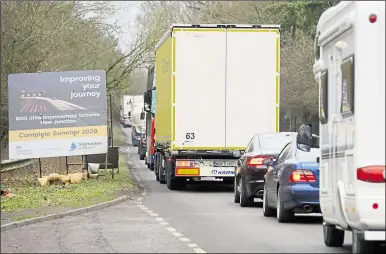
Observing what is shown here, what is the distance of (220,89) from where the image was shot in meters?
29.1

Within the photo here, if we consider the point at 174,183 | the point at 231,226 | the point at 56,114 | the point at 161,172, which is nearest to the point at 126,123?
the point at 161,172

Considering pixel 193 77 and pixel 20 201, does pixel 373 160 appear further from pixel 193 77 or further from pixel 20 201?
pixel 193 77

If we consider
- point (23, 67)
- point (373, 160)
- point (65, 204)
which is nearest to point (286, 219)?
point (65, 204)

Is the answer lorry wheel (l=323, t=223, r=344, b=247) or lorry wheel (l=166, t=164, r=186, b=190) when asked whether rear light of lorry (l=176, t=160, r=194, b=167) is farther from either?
lorry wheel (l=323, t=223, r=344, b=247)

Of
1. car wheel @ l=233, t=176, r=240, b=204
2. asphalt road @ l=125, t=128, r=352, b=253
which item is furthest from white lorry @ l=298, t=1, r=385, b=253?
car wheel @ l=233, t=176, r=240, b=204

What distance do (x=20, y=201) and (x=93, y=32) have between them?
24.0 metres

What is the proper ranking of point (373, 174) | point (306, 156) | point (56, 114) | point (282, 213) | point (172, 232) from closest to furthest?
point (373, 174), point (172, 232), point (306, 156), point (282, 213), point (56, 114)

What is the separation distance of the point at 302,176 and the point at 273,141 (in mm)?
5183

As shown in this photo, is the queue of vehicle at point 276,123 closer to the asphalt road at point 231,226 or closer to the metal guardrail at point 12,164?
the asphalt road at point 231,226

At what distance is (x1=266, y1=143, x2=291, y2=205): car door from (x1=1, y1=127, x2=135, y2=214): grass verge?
4.70m

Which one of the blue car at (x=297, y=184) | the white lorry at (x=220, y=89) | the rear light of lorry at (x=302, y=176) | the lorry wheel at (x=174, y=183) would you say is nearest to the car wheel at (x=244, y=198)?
the blue car at (x=297, y=184)

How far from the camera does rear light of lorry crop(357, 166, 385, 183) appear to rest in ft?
37.3

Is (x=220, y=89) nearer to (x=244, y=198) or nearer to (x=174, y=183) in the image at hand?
(x=174, y=183)

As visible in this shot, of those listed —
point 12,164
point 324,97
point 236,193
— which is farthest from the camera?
point 12,164
